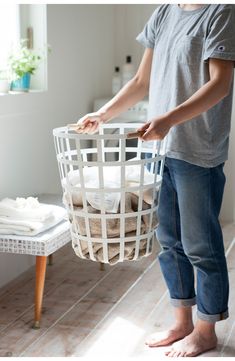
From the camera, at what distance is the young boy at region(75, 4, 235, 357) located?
6.01 feet

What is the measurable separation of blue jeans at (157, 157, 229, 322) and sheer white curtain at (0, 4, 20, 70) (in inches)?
52.7

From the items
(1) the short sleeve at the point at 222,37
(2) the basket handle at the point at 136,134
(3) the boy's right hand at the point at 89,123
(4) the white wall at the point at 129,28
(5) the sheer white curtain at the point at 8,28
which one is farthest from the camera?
(4) the white wall at the point at 129,28

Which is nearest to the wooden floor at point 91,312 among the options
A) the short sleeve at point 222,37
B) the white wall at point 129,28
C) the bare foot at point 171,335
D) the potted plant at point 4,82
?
the bare foot at point 171,335

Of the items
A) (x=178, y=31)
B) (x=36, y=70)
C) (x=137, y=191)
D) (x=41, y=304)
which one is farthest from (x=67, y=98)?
(x=137, y=191)

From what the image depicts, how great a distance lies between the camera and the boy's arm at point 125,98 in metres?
1.97

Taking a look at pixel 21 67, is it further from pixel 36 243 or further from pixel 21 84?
pixel 36 243

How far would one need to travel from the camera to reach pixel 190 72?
1.94 meters

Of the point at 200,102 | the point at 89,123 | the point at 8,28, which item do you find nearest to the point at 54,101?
the point at 8,28

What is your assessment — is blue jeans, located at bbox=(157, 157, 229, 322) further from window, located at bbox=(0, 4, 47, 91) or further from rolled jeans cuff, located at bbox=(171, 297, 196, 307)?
window, located at bbox=(0, 4, 47, 91)

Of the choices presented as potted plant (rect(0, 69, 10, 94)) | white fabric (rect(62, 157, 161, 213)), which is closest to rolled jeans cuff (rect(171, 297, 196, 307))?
white fabric (rect(62, 157, 161, 213))

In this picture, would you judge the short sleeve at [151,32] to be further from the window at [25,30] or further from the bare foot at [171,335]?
the window at [25,30]

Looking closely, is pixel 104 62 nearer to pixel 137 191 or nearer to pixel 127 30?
pixel 127 30

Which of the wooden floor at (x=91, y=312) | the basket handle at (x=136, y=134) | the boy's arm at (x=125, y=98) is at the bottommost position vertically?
the wooden floor at (x=91, y=312)

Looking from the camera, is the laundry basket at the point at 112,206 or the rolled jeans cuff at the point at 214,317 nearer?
the laundry basket at the point at 112,206
